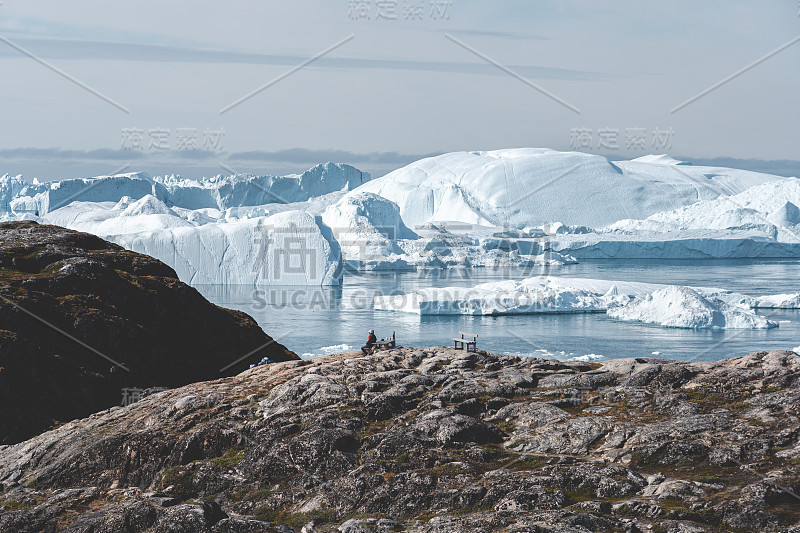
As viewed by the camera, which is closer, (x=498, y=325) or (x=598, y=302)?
(x=498, y=325)

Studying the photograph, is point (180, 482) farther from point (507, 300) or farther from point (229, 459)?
point (507, 300)

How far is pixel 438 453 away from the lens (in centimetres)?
1731

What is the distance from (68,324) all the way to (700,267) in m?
94.9

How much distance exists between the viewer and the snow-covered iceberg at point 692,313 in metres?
57.5

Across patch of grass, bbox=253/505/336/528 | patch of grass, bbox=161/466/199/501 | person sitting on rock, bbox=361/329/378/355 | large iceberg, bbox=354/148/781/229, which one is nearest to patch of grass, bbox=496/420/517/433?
patch of grass, bbox=253/505/336/528

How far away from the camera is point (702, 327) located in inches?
2315

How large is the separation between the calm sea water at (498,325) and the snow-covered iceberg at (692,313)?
85 cm

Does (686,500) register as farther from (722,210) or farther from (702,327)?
(722,210)

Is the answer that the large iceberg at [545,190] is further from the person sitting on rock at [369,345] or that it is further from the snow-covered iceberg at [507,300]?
the person sitting on rock at [369,345]

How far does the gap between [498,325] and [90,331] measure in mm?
36201

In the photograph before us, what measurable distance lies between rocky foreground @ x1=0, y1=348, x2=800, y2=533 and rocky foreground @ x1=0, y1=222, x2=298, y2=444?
7.56 meters

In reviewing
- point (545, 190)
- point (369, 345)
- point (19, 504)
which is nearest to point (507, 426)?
point (369, 345)

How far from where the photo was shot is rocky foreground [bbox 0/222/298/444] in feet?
96.3

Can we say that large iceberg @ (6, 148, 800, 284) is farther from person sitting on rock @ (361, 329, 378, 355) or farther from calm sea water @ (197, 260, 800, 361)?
person sitting on rock @ (361, 329, 378, 355)
